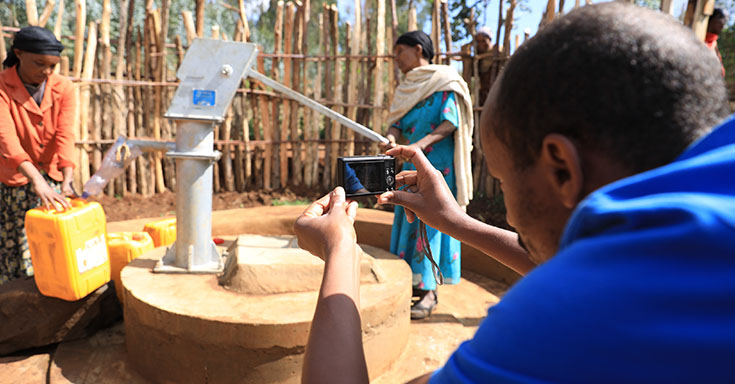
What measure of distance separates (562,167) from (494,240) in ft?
2.17

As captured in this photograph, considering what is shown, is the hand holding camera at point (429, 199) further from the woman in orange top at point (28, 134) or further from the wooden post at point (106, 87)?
the wooden post at point (106, 87)

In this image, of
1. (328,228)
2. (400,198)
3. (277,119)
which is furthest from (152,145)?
(277,119)

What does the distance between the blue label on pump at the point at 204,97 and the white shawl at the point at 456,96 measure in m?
1.42

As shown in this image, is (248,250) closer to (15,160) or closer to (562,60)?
(15,160)

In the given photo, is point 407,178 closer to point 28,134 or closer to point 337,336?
point 337,336

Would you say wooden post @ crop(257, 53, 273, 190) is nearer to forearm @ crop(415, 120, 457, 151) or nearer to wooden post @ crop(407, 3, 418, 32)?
wooden post @ crop(407, 3, 418, 32)

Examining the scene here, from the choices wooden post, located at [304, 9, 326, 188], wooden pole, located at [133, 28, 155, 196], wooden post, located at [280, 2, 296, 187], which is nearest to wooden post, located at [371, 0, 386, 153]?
wooden post, located at [304, 9, 326, 188]

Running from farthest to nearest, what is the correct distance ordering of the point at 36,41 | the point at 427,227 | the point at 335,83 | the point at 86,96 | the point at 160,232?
the point at 335,83, the point at 86,96, the point at 160,232, the point at 427,227, the point at 36,41

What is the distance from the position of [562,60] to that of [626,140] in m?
0.12

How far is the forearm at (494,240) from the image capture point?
4.04 ft

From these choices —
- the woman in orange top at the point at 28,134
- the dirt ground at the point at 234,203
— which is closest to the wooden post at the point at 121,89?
the dirt ground at the point at 234,203

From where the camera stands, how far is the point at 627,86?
1.83 ft

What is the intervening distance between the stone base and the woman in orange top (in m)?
1.03

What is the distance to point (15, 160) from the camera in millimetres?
2924
